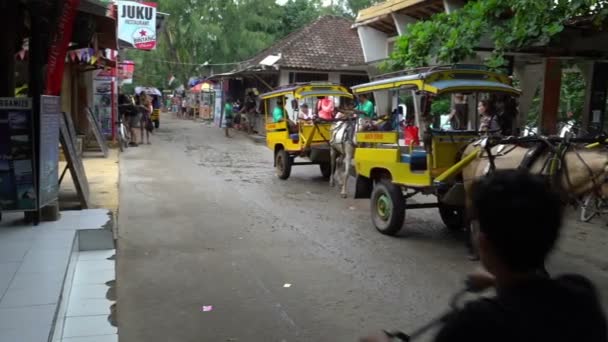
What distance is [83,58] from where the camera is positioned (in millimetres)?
13133

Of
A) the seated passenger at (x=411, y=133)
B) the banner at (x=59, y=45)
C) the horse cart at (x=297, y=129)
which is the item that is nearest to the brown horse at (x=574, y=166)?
the seated passenger at (x=411, y=133)

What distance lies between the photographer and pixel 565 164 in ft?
18.3

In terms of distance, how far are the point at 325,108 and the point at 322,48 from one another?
41.4 feet

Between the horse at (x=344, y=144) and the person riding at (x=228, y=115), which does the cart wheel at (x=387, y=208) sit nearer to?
the horse at (x=344, y=144)

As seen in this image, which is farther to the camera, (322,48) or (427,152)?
(322,48)

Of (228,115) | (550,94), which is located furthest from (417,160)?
(228,115)

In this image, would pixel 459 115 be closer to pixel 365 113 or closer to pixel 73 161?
pixel 365 113

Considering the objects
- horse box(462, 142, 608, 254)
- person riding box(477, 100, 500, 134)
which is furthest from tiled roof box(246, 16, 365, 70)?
horse box(462, 142, 608, 254)

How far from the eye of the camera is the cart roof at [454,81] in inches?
264

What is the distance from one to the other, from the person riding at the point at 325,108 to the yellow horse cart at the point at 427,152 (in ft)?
17.0

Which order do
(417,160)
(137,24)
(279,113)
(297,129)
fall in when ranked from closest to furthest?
(417,160) < (297,129) < (279,113) < (137,24)

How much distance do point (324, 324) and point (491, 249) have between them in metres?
3.28

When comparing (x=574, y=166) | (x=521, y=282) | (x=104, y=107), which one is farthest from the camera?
(x=104, y=107)

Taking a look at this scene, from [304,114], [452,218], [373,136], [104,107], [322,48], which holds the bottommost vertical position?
[452,218]
